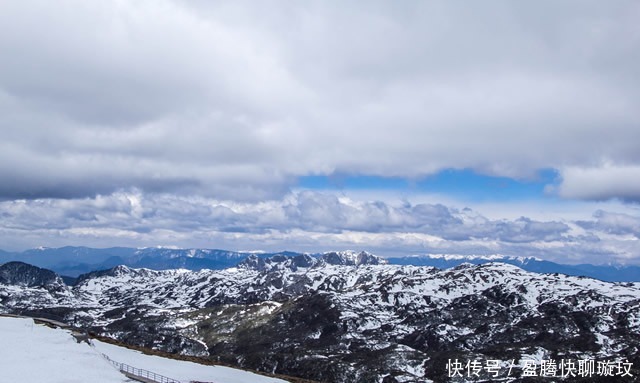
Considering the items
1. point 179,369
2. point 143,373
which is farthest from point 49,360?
point 179,369

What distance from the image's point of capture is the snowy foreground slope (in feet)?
202

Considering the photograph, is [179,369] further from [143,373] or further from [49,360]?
[49,360]

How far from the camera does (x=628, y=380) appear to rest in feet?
580

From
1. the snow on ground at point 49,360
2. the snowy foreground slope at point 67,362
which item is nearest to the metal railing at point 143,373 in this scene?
the snowy foreground slope at point 67,362

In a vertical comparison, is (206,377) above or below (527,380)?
above

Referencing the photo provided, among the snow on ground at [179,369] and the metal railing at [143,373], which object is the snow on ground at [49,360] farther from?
the snow on ground at [179,369]

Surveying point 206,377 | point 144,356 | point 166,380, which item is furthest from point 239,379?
point 144,356

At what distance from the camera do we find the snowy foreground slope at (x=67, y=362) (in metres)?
61.5

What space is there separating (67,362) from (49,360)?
Answer: 276 centimetres

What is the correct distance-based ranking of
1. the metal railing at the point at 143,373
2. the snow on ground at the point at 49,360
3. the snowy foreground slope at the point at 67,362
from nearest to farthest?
1. the snow on ground at the point at 49,360
2. the snowy foreground slope at the point at 67,362
3. the metal railing at the point at 143,373

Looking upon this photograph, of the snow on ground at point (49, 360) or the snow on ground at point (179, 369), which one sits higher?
the snow on ground at point (49, 360)

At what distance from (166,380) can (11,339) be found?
98.3 ft

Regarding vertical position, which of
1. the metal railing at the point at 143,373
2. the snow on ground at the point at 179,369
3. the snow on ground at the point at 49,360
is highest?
the snow on ground at the point at 49,360

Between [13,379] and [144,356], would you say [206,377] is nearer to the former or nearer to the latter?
[144,356]
